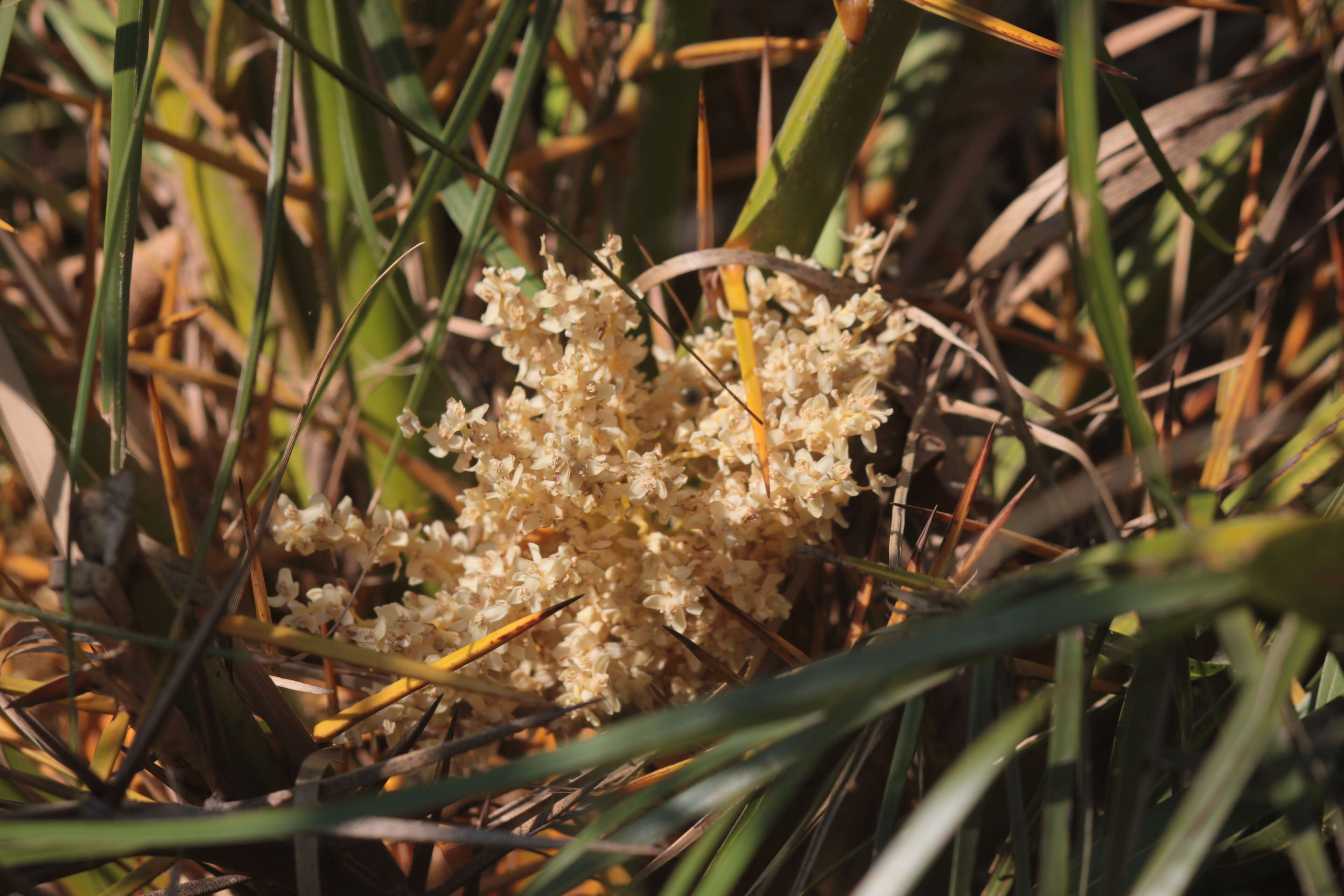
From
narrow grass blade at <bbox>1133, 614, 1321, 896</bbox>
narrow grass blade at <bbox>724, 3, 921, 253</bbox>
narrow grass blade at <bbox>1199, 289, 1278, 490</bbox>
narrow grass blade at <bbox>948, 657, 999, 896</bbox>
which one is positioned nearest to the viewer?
narrow grass blade at <bbox>1133, 614, 1321, 896</bbox>

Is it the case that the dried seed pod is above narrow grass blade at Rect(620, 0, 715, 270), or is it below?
above

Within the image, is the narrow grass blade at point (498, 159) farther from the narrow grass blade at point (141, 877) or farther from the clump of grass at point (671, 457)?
the narrow grass blade at point (141, 877)

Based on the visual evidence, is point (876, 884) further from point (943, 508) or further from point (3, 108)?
point (3, 108)

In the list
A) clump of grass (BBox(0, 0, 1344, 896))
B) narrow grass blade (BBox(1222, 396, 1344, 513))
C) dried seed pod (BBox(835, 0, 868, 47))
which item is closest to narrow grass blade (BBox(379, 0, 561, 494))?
clump of grass (BBox(0, 0, 1344, 896))

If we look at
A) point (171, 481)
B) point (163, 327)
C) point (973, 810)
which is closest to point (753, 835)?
point (973, 810)

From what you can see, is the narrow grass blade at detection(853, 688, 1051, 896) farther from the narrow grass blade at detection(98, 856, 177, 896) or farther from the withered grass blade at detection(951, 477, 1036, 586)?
the narrow grass blade at detection(98, 856, 177, 896)

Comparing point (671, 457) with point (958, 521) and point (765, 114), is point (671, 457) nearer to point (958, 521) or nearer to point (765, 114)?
point (958, 521)

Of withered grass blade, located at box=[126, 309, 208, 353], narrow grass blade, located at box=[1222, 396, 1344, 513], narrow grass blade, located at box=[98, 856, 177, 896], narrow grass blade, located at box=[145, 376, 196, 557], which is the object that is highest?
Answer: narrow grass blade, located at box=[1222, 396, 1344, 513]
